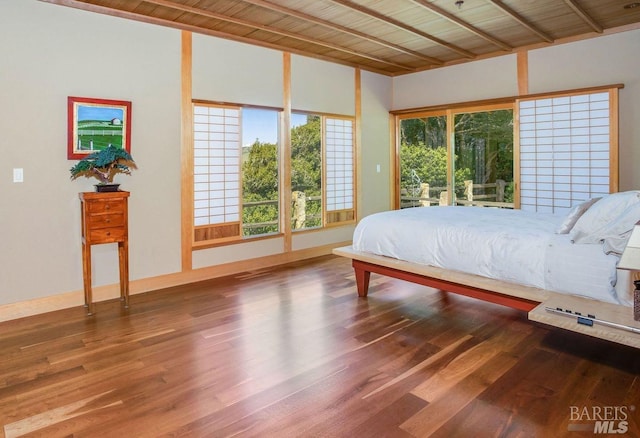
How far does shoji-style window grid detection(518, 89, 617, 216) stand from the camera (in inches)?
190

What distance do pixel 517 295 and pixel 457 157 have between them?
3.80 m

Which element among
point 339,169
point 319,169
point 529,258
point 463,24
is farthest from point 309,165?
point 529,258

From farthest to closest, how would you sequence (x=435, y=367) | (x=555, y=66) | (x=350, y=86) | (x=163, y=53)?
(x=350, y=86), (x=555, y=66), (x=163, y=53), (x=435, y=367)

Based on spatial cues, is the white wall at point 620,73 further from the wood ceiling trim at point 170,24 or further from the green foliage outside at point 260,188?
the green foliage outside at point 260,188

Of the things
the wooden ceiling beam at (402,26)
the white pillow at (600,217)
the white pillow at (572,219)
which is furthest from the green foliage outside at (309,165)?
the white pillow at (600,217)

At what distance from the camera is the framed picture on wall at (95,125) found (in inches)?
148

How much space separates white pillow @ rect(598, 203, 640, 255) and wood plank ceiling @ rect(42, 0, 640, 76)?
2.40 meters

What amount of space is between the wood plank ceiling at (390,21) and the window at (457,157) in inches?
36.8

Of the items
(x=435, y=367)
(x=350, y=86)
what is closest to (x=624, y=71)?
(x=350, y=86)

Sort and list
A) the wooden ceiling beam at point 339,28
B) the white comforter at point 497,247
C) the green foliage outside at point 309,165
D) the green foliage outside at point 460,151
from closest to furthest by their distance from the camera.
Answer: the white comforter at point 497,247 < the wooden ceiling beam at point 339,28 < the green foliage outside at point 460,151 < the green foliage outside at point 309,165

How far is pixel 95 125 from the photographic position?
3.89 meters

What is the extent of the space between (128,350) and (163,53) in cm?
300

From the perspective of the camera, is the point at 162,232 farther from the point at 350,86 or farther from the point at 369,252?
the point at 350,86

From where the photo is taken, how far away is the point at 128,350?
286 centimetres
